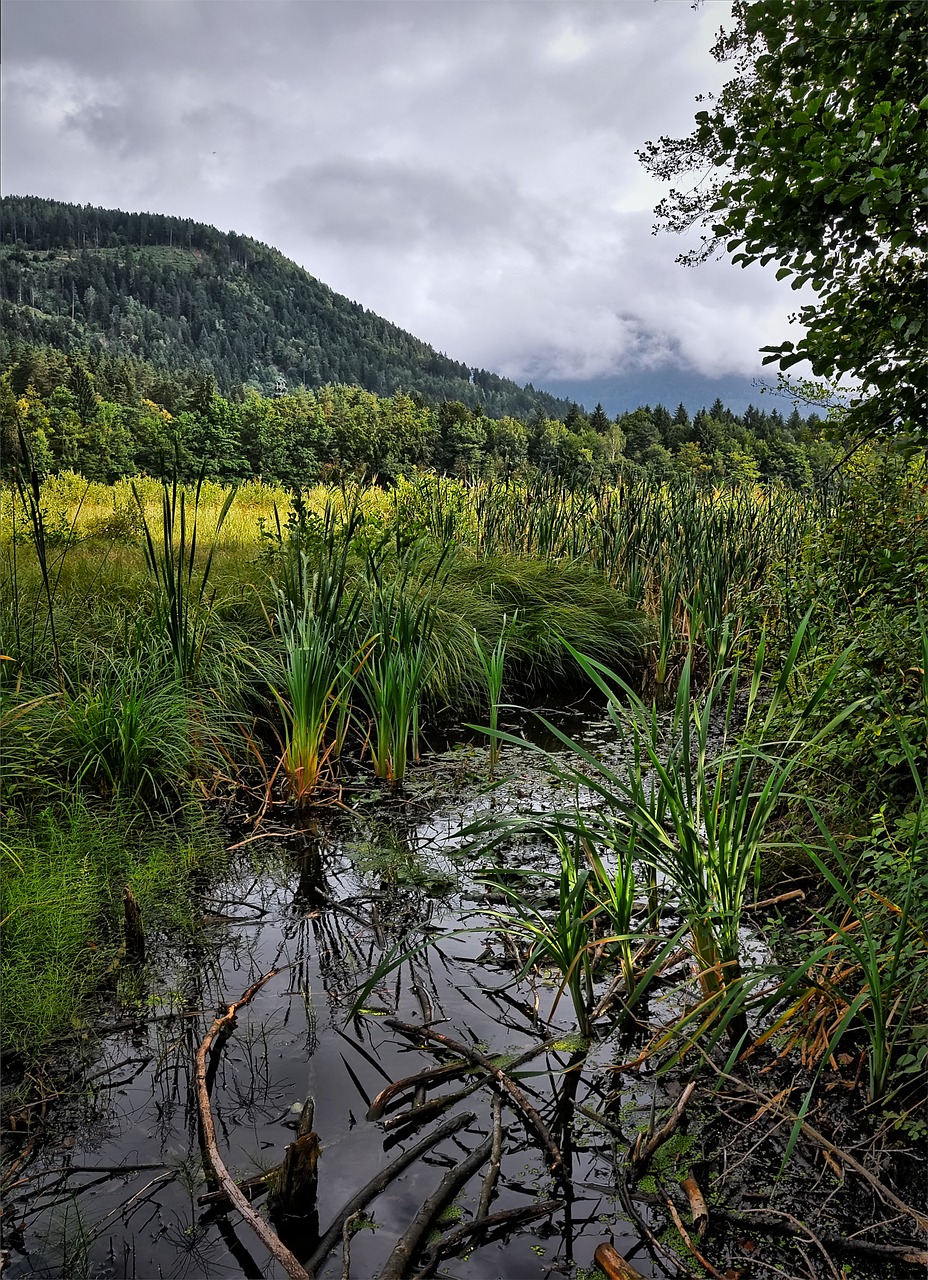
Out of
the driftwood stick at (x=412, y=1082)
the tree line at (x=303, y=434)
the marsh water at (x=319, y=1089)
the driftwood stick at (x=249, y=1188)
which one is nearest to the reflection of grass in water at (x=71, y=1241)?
the marsh water at (x=319, y=1089)

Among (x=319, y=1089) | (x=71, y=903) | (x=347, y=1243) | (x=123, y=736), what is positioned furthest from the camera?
(x=123, y=736)

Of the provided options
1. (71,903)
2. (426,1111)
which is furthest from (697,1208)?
(71,903)

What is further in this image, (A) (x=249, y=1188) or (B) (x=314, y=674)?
(B) (x=314, y=674)

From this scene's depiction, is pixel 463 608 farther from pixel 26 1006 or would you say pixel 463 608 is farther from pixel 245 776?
pixel 26 1006

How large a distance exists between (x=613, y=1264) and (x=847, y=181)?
2.25m

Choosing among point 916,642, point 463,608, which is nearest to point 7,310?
point 463,608

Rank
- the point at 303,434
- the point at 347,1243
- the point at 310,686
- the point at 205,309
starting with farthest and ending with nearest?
1. the point at 205,309
2. the point at 303,434
3. the point at 310,686
4. the point at 347,1243

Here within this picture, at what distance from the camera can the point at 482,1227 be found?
1253 millimetres

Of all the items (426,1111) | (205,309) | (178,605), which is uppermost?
(205,309)

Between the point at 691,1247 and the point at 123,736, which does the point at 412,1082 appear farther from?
Result: the point at 123,736

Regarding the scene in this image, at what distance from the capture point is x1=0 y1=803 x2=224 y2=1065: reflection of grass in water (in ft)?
5.98

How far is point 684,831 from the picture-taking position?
166cm

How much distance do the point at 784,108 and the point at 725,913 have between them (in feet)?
6.65

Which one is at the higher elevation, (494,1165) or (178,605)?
(178,605)
